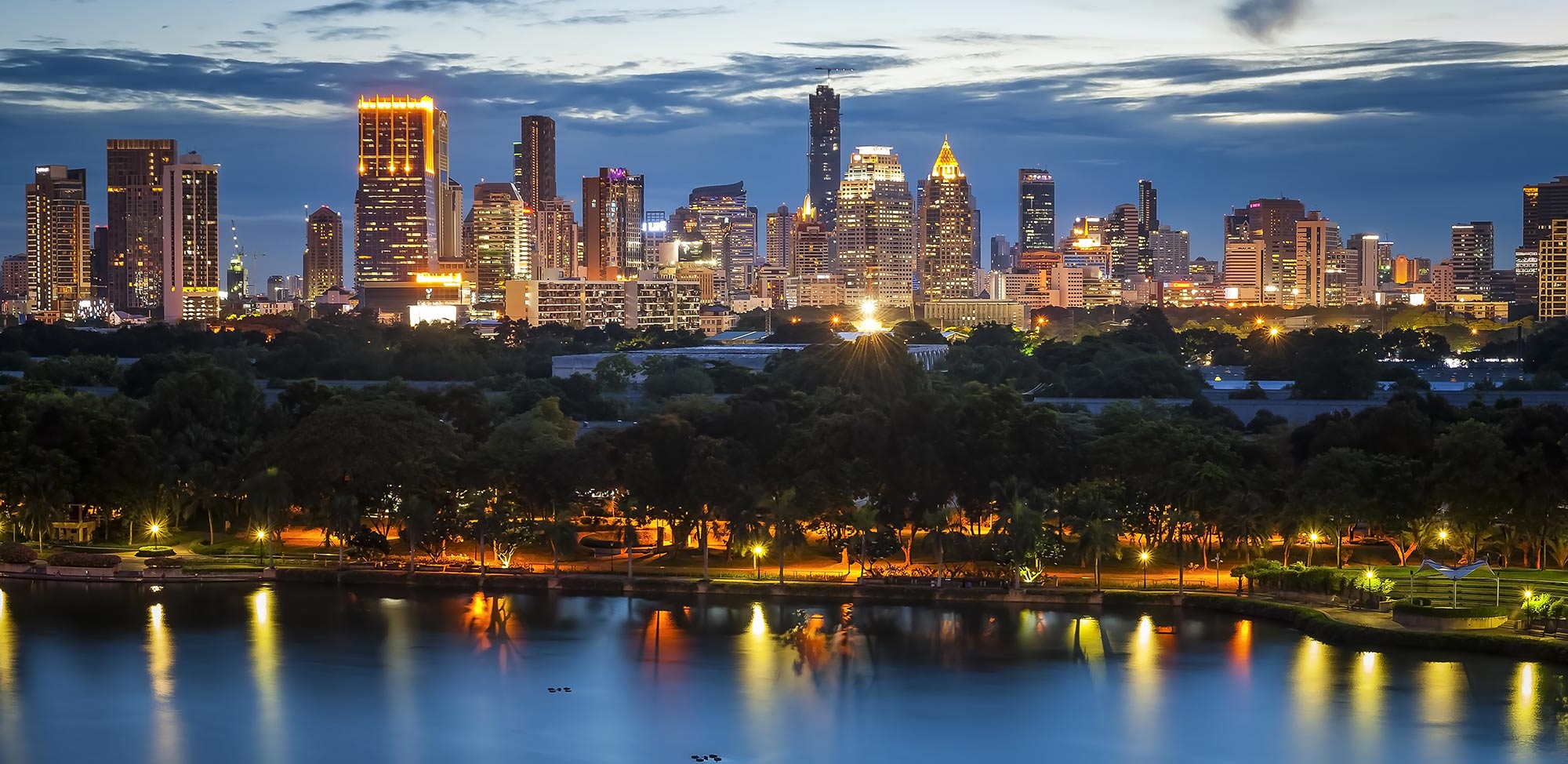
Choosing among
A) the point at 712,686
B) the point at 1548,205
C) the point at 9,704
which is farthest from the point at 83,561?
the point at 1548,205

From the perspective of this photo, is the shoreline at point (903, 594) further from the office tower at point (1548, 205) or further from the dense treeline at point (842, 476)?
the office tower at point (1548, 205)

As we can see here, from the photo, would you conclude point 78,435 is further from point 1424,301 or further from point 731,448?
point 1424,301

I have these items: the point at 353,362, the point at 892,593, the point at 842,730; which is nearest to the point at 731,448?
the point at 892,593

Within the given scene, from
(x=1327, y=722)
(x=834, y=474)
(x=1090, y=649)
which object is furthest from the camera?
(x=834, y=474)

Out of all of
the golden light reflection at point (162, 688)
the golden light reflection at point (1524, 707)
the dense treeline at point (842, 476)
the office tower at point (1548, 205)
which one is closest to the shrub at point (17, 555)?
the dense treeline at point (842, 476)

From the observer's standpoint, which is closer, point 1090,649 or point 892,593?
point 1090,649

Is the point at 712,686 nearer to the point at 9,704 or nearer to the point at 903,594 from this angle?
the point at 903,594

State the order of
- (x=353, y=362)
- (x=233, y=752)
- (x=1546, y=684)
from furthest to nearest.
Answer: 1. (x=353, y=362)
2. (x=1546, y=684)
3. (x=233, y=752)
